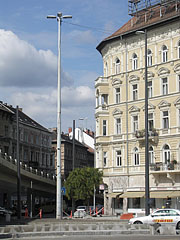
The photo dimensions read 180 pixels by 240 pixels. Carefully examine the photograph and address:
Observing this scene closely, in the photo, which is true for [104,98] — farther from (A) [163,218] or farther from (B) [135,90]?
(A) [163,218]

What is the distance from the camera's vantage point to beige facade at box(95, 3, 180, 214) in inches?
2096

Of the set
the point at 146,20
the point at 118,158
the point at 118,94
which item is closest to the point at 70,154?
the point at 118,94

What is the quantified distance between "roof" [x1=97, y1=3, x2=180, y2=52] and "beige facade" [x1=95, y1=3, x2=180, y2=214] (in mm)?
163

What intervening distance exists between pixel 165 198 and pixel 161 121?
7.71 metres

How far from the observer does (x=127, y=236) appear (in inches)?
1074

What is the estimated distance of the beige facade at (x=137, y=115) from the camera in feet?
175

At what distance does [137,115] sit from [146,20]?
10610 millimetres

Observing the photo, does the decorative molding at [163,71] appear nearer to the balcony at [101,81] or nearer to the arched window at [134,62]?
the arched window at [134,62]

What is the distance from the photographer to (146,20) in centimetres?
5862

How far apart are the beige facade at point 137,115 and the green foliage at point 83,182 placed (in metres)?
1.31

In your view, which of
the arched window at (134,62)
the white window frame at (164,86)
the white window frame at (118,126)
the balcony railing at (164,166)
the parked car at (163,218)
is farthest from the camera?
the white window frame at (118,126)

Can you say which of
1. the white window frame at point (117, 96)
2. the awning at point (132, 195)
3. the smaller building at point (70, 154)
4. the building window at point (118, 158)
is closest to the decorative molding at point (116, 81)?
the white window frame at point (117, 96)

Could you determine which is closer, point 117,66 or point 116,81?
point 116,81

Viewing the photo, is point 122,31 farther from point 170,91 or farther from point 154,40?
point 170,91
